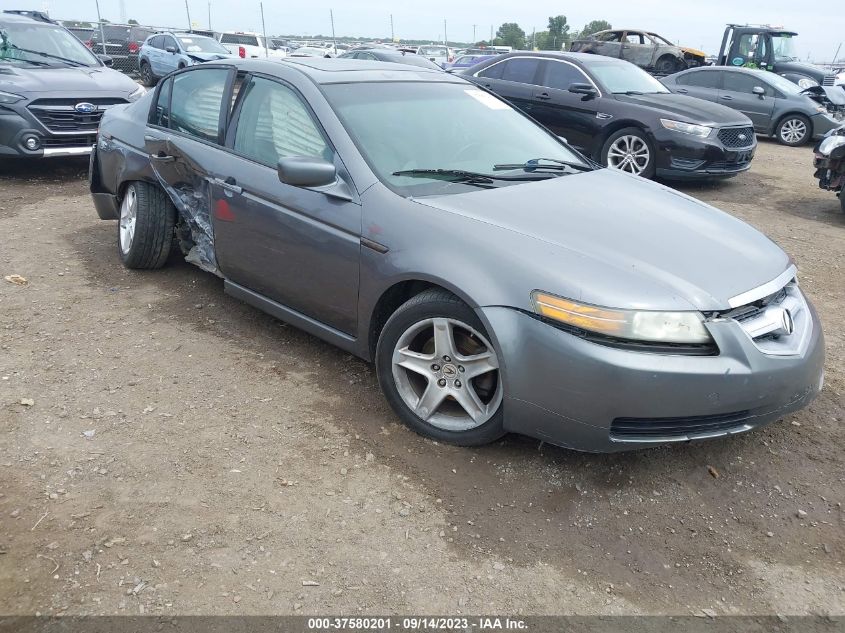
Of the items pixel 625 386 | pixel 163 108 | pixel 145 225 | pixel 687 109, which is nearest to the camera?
pixel 625 386

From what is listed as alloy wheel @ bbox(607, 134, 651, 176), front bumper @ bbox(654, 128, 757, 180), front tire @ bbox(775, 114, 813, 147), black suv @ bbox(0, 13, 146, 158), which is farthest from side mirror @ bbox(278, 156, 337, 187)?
front tire @ bbox(775, 114, 813, 147)

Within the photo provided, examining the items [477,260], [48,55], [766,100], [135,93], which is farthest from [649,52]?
[477,260]

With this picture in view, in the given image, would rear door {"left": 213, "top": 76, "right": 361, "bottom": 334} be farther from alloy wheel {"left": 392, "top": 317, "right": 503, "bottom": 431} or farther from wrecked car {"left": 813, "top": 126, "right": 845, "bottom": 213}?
wrecked car {"left": 813, "top": 126, "right": 845, "bottom": 213}

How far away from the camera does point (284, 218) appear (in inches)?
145

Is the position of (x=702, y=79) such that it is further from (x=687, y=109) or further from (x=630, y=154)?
(x=630, y=154)

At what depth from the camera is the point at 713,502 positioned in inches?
114

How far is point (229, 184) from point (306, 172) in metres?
0.88

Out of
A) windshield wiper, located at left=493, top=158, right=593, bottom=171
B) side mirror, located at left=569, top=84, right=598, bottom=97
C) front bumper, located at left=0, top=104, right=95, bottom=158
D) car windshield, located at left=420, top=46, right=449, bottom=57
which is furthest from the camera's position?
car windshield, located at left=420, top=46, right=449, bottom=57

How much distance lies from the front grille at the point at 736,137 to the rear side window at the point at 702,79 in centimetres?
509

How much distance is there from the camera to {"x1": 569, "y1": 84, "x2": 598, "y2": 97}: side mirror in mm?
9219

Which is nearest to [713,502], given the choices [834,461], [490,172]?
[834,461]

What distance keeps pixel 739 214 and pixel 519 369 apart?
6.27 m

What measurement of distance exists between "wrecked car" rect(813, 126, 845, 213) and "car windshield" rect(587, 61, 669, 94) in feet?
8.06

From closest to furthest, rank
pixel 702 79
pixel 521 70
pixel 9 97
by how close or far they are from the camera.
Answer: pixel 9 97 < pixel 521 70 < pixel 702 79
